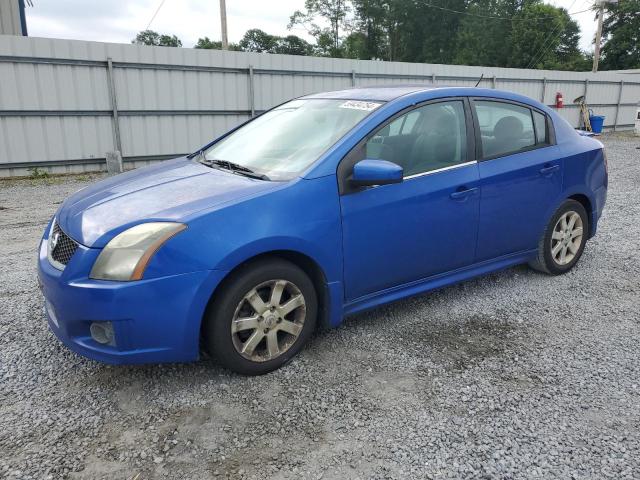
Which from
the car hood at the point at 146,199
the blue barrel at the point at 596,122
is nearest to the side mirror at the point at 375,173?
the car hood at the point at 146,199

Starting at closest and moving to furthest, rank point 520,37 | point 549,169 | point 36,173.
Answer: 1. point 549,169
2. point 36,173
3. point 520,37

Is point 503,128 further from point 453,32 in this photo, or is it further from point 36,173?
point 453,32

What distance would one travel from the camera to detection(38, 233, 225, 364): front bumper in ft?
8.31

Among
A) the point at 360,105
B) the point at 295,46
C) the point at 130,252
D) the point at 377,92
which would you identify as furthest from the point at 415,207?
the point at 295,46

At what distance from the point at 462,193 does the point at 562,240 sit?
1.47 m

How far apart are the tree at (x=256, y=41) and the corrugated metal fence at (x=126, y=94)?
6261cm

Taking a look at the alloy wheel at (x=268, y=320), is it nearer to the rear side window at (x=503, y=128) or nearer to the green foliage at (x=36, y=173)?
the rear side window at (x=503, y=128)

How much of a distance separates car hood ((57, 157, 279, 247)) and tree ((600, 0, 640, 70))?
52.3 m

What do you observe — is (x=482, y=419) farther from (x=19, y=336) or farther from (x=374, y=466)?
(x=19, y=336)

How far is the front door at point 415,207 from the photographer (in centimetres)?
317

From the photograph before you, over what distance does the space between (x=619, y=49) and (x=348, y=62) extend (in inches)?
1700

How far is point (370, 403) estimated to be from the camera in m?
2.73

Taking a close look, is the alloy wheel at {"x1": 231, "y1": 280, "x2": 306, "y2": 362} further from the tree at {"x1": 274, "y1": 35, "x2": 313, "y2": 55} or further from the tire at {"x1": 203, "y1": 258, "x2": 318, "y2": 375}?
the tree at {"x1": 274, "y1": 35, "x2": 313, "y2": 55}

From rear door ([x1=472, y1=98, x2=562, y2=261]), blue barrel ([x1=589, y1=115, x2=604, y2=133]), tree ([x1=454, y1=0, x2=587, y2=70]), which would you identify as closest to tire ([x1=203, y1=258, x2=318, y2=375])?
rear door ([x1=472, y1=98, x2=562, y2=261])
